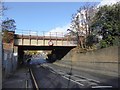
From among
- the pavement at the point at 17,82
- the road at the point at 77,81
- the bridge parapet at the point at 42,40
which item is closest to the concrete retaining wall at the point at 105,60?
the road at the point at 77,81

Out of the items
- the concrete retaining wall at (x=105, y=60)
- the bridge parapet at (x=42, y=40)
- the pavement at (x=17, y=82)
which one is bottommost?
the pavement at (x=17, y=82)

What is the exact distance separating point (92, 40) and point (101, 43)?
12030mm

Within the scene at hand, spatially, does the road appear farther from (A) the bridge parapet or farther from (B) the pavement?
(A) the bridge parapet

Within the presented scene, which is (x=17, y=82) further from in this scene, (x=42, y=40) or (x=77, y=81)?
(x=42, y=40)

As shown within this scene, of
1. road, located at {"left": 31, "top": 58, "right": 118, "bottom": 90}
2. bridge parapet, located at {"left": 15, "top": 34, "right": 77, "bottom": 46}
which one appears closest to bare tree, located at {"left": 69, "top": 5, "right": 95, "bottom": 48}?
bridge parapet, located at {"left": 15, "top": 34, "right": 77, "bottom": 46}

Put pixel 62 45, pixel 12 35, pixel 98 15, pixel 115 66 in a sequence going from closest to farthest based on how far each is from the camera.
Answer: pixel 115 66 → pixel 98 15 → pixel 12 35 → pixel 62 45

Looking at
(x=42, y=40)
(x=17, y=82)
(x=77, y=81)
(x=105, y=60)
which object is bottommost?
(x=17, y=82)

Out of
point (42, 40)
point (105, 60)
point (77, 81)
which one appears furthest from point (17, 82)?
point (42, 40)

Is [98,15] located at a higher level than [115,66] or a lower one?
higher

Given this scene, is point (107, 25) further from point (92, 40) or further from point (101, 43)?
point (92, 40)

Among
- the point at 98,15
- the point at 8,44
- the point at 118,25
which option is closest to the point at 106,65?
the point at 118,25

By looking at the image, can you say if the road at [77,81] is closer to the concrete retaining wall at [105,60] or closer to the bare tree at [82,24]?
the concrete retaining wall at [105,60]

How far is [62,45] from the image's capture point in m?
77.8

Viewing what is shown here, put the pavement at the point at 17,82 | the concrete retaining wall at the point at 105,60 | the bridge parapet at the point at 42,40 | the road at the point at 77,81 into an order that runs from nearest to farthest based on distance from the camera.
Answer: the road at the point at 77,81, the pavement at the point at 17,82, the concrete retaining wall at the point at 105,60, the bridge parapet at the point at 42,40
